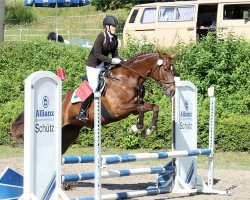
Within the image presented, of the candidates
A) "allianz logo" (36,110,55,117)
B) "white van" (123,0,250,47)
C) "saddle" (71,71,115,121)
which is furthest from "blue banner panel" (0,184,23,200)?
"white van" (123,0,250,47)

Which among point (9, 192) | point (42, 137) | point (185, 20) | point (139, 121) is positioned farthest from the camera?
point (185, 20)

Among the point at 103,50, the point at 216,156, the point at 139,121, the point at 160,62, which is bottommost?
the point at 216,156

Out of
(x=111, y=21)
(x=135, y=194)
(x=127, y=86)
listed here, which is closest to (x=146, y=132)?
(x=127, y=86)

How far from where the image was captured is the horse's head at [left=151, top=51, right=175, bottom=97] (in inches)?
434

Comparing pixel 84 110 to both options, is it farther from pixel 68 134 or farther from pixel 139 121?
pixel 139 121

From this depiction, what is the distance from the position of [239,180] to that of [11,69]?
446 inches

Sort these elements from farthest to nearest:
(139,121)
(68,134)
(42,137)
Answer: (68,134) → (139,121) → (42,137)

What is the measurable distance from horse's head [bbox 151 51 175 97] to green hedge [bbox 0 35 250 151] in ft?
14.5

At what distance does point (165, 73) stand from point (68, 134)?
6.11 feet

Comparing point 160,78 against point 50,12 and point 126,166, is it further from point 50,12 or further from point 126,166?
point 50,12

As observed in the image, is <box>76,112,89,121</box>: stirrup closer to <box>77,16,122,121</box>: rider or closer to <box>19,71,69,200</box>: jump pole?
<box>77,16,122,121</box>: rider

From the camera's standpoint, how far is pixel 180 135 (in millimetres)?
10766

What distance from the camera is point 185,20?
22219 mm

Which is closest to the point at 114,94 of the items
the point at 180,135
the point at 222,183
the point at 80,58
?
the point at 180,135
